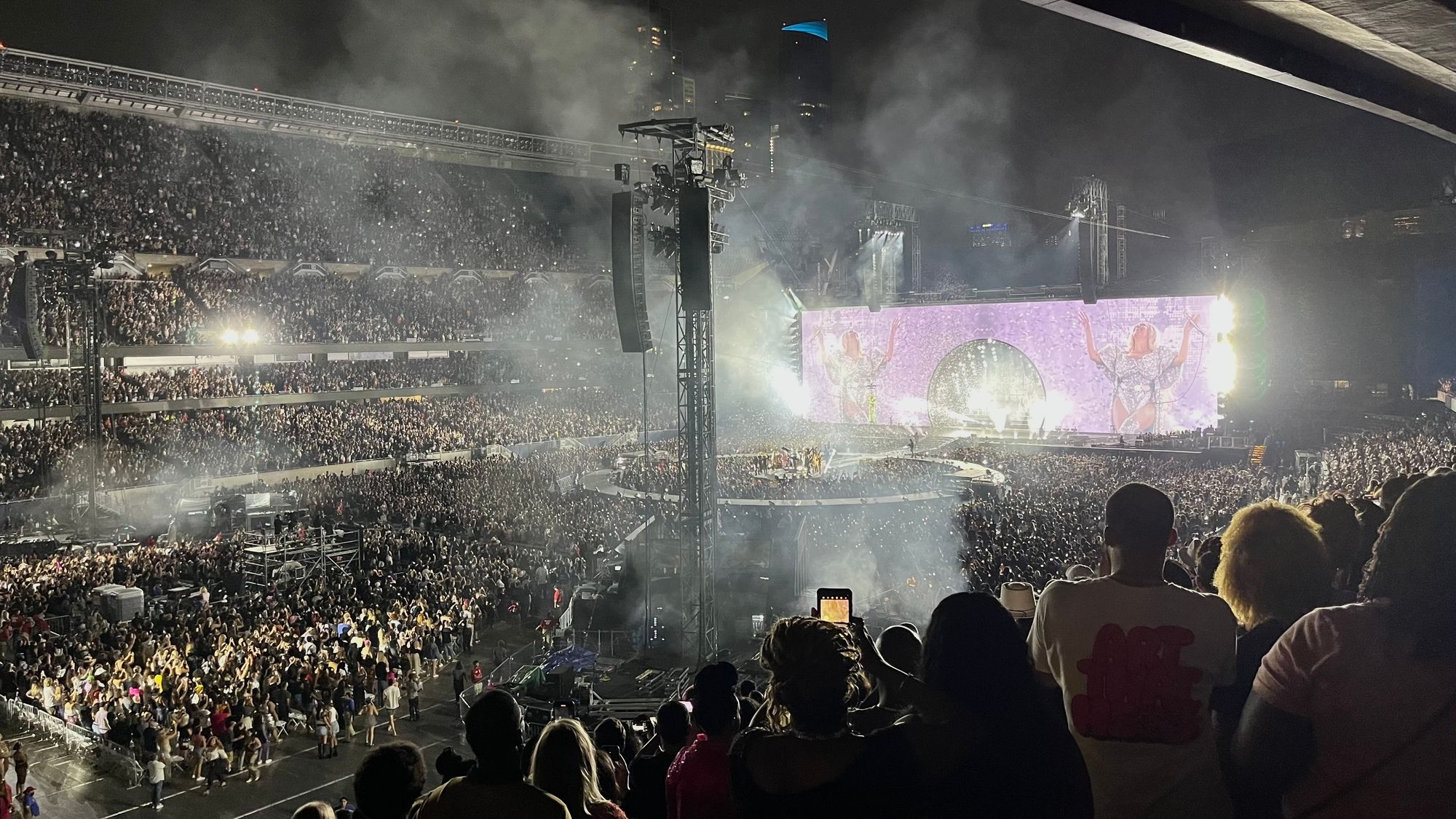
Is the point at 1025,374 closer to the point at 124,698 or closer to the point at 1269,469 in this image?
the point at 1269,469

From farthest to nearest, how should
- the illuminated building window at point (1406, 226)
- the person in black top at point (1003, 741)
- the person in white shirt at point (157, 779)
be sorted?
the illuminated building window at point (1406, 226) → the person in white shirt at point (157, 779) → the person in black top at point (1003, 741)

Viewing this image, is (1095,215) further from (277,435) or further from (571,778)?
→ (571,778)

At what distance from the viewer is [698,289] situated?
1284 centimetres

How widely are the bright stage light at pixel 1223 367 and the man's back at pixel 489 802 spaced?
32.0 metres

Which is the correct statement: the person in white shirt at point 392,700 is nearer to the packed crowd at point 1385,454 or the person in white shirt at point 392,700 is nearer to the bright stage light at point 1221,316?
the packed crowd at point 1385,454

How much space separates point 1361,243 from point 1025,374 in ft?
36.8

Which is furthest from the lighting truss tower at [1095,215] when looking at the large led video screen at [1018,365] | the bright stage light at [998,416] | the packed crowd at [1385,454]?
the packed crowd at [1385,454]

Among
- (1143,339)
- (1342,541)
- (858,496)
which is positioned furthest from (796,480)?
(1143,339)

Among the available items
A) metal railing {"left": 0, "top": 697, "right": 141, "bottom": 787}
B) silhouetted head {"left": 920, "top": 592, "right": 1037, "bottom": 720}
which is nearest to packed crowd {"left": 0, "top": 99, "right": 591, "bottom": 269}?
metal railing {"left": 0, "top": 697, "right": 141, "bottom": 787}

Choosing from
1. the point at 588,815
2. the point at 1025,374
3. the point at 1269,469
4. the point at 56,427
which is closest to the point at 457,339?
the point at 56,427

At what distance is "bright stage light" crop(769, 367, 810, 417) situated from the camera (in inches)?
1625

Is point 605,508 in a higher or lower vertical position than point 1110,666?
lower

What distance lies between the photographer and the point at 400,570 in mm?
17656

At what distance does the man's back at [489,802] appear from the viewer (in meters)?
2.35
